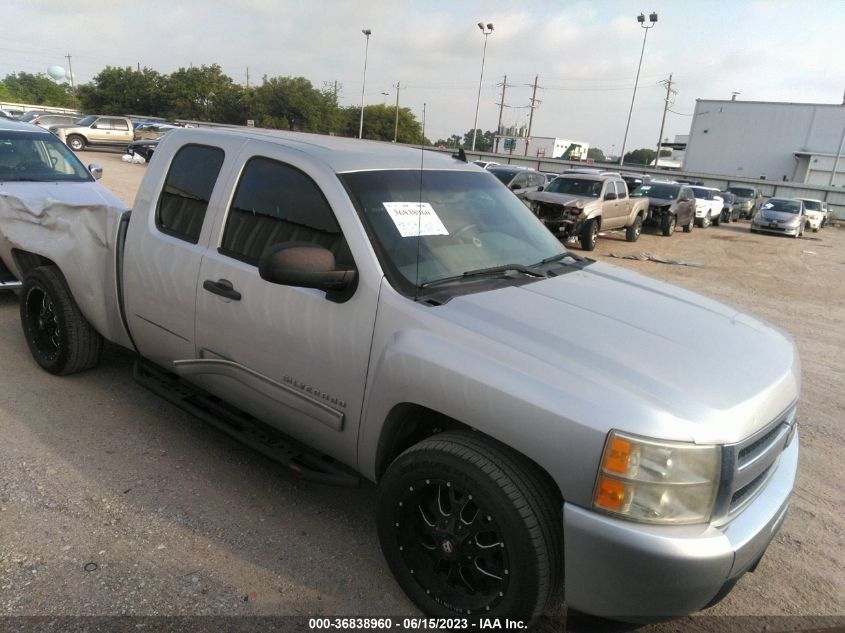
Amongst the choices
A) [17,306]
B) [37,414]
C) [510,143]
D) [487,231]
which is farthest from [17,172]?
[510,143]

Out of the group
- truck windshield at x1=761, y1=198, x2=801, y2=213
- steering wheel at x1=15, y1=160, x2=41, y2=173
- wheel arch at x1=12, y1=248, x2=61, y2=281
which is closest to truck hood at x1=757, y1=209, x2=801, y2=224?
truck windshield at x1=761, y1=198, x2=801, y2=213

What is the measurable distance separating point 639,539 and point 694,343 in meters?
0.91

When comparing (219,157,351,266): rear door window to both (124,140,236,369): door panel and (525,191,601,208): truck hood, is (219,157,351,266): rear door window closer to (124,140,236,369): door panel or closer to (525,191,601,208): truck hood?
(124,140,236,369): door panel

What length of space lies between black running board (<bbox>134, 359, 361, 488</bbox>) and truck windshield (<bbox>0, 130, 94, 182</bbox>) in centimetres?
360

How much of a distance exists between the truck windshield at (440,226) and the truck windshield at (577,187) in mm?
12688

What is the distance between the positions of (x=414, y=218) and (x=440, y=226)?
154mm

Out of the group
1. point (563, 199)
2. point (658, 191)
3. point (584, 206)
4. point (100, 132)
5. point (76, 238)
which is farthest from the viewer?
point (100, 132)

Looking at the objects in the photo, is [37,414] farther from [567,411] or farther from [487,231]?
[567,411]

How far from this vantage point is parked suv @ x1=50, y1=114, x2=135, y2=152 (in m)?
30.3

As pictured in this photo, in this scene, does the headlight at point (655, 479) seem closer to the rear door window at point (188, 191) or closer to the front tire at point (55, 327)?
the rear door window at point (188, 191)

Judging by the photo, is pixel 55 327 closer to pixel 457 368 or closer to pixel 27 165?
pixel 27 165

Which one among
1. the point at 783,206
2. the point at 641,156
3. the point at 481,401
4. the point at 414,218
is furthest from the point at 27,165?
the point at 641,156

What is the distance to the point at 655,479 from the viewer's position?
191cm

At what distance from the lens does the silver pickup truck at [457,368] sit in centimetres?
196
